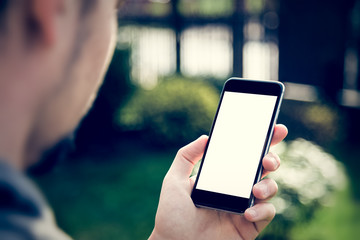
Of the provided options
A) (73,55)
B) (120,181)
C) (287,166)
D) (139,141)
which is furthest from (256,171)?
(139,141)

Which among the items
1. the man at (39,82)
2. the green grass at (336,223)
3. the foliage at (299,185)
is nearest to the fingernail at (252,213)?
the man at (39,82)

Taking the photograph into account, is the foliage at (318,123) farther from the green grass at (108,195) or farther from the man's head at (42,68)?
the man's head at (42,68)

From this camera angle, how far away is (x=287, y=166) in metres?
4.14

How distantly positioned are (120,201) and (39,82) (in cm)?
519

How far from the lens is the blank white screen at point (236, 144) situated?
199cm

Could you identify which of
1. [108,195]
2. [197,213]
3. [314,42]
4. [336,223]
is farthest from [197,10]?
[197,213]

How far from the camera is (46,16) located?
73 cm

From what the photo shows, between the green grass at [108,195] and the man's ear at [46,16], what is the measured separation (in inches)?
168

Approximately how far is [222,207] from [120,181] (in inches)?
183

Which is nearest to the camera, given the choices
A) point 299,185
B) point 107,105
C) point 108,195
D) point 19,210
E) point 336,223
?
point 19,210

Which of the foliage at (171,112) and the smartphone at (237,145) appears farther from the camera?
the foliage at (171,112)

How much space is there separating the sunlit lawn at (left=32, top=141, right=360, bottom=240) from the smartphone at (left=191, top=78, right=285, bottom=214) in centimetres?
205

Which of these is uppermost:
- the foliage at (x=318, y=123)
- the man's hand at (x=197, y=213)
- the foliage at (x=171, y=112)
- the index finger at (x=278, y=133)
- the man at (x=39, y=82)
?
the man at (x=39, y=82)

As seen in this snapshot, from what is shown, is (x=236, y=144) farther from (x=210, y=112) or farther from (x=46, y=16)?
(x=210, y=112)
